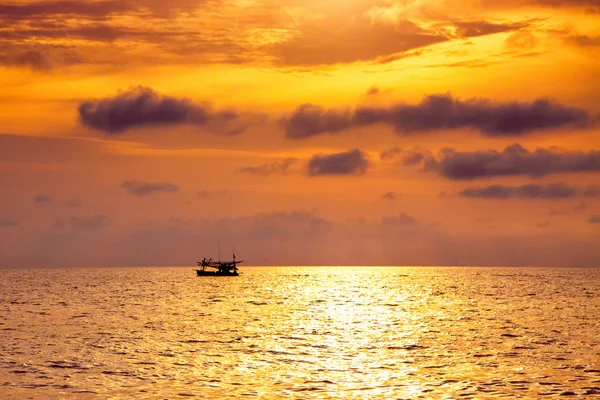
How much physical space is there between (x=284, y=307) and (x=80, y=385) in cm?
7803

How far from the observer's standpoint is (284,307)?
414 ft

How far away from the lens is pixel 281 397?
45281 millimetres

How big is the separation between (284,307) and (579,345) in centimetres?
6240

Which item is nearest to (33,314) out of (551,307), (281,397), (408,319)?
(408,319)

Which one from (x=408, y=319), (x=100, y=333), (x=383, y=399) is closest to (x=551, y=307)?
(x=408, y=319)

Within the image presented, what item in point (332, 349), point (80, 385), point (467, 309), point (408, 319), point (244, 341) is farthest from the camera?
point (467, 309)

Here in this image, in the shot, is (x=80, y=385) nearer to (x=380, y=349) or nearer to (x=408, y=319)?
(x=380, y=349)

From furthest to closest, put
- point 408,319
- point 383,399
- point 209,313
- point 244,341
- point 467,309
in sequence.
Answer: point 467,309, point 209,313, point 408,319, point 244,341, point 383,399

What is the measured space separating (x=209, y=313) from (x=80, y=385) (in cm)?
6068

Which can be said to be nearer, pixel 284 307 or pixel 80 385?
pixel 80 385

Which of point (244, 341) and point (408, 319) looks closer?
point (244, 341)

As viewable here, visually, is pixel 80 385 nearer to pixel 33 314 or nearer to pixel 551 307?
pixel 33 314

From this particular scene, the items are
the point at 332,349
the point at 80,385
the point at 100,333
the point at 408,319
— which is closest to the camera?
the point at 80,385

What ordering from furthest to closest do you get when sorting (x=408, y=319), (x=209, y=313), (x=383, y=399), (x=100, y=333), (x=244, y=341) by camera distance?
1. (x=209, y=313)
2. (x=408, y=319)
3. (x=100, y=333)
4. (x=244, y=341)
5. (x=383, y=399)
